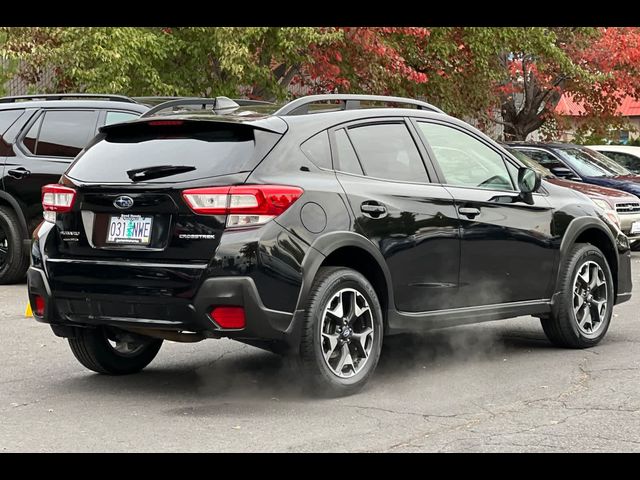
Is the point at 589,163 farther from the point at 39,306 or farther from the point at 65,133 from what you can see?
the point at 39,306

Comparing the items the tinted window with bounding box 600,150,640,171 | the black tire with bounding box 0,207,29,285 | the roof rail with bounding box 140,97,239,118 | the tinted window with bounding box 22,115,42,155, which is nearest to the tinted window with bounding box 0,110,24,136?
the tinted window with bounding box 22,115,42,155

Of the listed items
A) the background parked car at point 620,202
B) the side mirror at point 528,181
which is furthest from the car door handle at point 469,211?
the background parked car at point 620,202

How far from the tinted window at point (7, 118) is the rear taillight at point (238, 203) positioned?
6.98 m

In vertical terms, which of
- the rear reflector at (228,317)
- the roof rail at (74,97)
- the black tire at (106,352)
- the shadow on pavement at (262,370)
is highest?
the roof rail at (74,97)

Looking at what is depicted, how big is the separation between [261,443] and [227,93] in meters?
14.0

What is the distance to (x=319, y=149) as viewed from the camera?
715cm

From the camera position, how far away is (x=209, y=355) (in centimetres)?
859

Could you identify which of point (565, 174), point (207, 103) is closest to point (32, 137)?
point (207, 103)

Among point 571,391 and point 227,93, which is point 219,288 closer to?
point 571,391

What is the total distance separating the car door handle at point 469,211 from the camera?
25.6ft

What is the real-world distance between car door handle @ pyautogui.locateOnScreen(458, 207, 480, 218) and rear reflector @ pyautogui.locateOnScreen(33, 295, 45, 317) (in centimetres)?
265

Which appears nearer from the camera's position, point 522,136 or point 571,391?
point 571,391

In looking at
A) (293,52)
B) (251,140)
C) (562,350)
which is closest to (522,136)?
(293,52)

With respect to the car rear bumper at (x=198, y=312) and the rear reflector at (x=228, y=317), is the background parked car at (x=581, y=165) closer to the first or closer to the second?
the car rear bumper at (x=198, y=312)
